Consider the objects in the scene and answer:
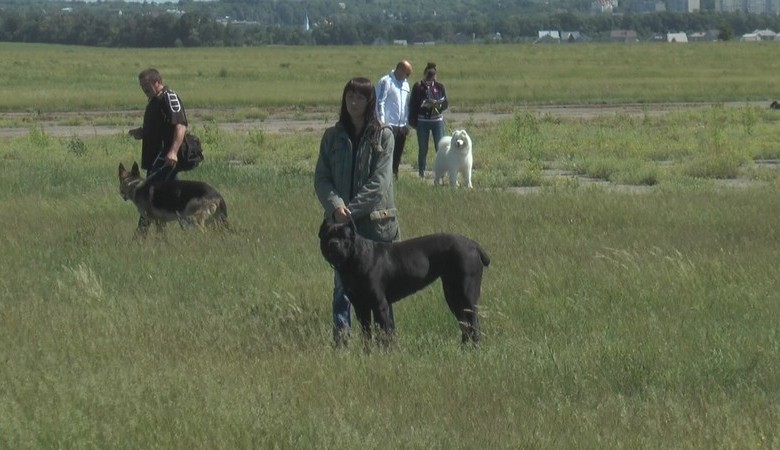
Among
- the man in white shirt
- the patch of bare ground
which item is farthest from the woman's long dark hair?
the patch of bare ground

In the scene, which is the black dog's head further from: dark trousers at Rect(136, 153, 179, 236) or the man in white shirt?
the man in white shirt

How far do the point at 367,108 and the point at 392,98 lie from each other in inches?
428

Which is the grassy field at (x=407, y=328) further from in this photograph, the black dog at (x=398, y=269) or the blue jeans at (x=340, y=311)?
the black dog at (x=398, y=269)

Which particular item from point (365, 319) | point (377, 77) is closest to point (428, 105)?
point (365, 319)

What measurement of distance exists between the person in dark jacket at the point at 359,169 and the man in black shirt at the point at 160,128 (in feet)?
14.0

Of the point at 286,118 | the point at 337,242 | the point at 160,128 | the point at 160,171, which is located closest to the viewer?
the point at 337,242

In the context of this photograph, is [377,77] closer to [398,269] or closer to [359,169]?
[359,169]

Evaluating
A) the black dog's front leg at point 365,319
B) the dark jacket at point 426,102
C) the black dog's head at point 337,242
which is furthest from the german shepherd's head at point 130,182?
the dark jacket at point 426,102

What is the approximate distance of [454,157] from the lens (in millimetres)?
19516

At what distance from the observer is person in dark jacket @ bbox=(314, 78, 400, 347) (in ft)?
28.5

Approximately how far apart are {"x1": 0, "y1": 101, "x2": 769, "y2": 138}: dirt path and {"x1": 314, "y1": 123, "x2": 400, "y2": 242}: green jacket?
25.5 m

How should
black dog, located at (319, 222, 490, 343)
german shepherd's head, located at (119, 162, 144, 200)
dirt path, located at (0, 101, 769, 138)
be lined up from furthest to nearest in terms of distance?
1. dirt path, located at (0, 101, 769, 138)
2. german shepherd's head, located at (119, 162, 144, 200)
3. black dog, located at (319, 222, 490, 343)

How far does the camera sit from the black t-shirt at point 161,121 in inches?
512

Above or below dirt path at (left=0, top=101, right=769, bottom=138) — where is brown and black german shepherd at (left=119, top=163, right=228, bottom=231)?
above
